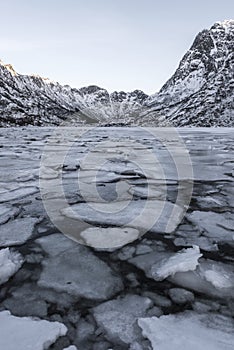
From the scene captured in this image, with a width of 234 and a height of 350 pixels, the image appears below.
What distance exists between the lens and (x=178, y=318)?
4.23 ft

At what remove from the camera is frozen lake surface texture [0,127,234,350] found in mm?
1196

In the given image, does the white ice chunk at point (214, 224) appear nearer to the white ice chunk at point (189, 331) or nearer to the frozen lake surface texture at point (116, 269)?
the frozen lake surface texture at point (116, 269)

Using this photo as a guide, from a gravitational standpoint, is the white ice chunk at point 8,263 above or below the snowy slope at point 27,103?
below

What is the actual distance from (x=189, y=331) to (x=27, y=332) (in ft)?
2.06

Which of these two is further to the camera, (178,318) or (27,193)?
(27,193)

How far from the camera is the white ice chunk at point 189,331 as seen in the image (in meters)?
1.13

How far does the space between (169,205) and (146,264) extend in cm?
114

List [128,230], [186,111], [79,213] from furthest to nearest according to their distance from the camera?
[186,111], [79,213], [128,230]

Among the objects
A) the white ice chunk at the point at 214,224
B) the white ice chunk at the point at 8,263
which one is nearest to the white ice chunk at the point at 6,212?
the white ice chunk at the point at 8,263

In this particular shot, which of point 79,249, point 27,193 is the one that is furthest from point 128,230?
point 27,193

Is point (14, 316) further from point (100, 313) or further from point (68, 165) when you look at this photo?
point (68, 165)

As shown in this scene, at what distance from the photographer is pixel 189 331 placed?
3.97 ft

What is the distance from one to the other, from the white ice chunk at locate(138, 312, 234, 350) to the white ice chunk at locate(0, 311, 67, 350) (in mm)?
345

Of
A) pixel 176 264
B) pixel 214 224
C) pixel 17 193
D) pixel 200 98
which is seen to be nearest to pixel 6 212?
pixel 17 193
